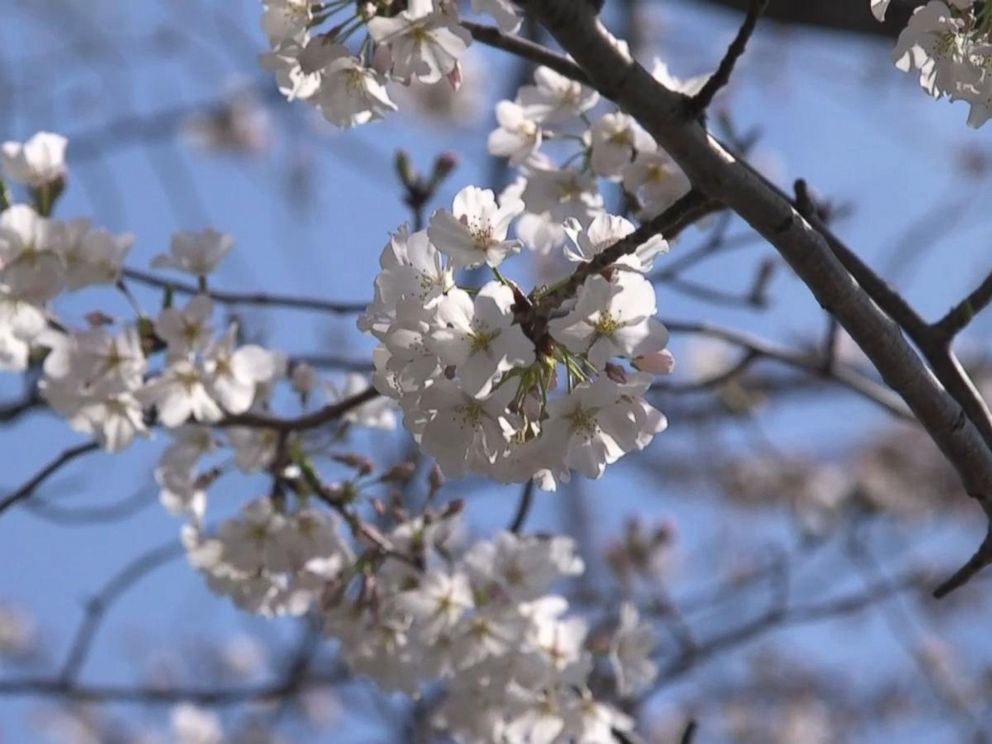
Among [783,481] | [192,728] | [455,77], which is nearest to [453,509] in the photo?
[455,77]

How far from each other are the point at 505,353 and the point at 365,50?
0.56 meters

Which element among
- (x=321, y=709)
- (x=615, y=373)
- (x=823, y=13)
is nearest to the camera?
(x=615, y=373)

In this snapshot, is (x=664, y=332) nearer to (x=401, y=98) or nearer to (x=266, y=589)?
(x=266, y=589)

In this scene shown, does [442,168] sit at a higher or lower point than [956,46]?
lower

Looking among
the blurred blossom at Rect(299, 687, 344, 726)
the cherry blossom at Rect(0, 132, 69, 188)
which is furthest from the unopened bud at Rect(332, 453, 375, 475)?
the blurred blossom at Rect(299, 687, 344, 726)

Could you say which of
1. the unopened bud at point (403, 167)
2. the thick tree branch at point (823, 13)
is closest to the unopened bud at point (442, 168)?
the unopened bud at point (403, 167)

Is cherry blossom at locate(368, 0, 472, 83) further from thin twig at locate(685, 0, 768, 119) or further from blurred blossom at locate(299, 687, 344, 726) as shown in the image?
blurred blossom at locate(299, 687, 344, 726)

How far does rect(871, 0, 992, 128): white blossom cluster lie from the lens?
58.1 inches

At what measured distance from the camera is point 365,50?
1.66 metres

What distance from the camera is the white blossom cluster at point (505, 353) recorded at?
4.35ft

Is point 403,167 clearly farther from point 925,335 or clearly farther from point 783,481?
point 783,481

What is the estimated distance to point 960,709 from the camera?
4.58m

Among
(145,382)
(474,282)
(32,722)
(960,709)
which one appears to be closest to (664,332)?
(145,382)

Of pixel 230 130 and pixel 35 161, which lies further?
pixel 230 130
